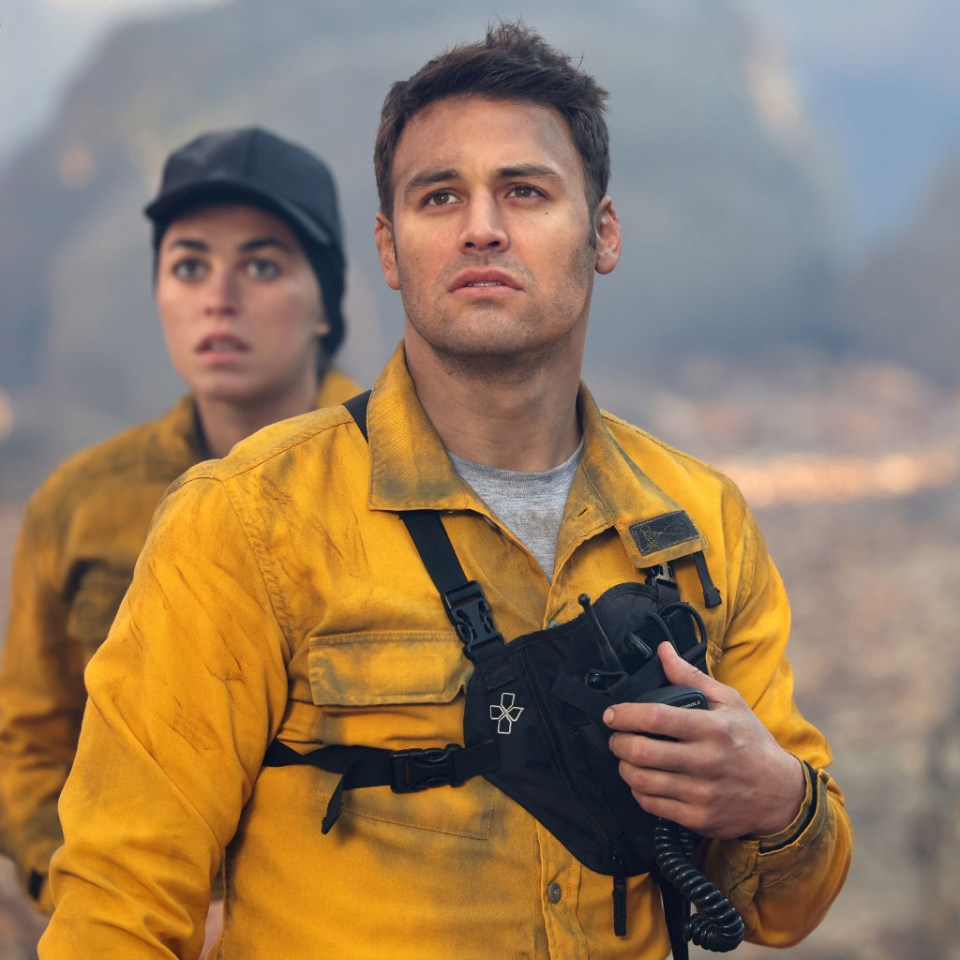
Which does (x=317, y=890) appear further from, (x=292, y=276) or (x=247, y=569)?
(x=292, y=276)

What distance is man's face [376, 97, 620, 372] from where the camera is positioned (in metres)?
1.91

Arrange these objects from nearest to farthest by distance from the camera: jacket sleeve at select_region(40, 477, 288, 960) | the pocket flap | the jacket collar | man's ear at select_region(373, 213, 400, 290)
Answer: jacket sleeve at select_region(40, 477, 288, 960)
the pocket flap
the jacket collar
man's ear at select_region(373, 213, 400, 290)

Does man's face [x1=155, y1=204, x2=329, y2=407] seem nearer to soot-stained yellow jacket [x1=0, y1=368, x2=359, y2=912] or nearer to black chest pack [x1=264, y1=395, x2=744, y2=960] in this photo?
soot-stained yellow jacket [x1=0, y1=368, x2=359, y2=912]

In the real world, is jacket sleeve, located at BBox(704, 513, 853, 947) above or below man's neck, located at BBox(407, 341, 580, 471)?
below

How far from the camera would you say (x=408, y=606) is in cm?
176

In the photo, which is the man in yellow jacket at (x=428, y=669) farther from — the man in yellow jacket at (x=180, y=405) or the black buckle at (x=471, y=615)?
the man in yellow jacket at (x=180, y=405)

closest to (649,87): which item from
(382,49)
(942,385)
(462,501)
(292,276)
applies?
(382,49)

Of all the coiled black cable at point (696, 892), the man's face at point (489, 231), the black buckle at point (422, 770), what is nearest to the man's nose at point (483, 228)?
the man's face at point (489, 231)

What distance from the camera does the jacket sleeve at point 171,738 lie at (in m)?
1.60

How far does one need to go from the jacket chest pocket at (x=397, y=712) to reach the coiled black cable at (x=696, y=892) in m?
0.27

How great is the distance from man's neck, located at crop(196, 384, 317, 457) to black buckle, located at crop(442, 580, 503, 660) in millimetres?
1354

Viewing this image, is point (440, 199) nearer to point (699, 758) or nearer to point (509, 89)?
point (509, 89)

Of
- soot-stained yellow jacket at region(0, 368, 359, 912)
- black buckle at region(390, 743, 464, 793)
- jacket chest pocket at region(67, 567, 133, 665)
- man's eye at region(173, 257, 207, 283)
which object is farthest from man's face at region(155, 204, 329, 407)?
black buckle at region(390, 743, 464, 793)

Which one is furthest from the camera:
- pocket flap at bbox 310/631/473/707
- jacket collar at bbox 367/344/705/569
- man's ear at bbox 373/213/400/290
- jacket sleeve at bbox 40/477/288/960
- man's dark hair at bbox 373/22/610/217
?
man's ear at bbox 373/213/400/290
